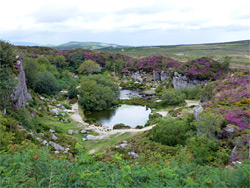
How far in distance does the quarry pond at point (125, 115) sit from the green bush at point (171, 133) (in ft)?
34.4

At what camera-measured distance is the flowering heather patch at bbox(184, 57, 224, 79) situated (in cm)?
4775

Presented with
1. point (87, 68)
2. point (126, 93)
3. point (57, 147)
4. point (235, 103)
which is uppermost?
point (87, 68)

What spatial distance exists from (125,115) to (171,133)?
16.5 metres

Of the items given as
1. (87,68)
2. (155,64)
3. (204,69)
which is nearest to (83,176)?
(204,69)

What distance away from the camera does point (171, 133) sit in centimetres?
1977

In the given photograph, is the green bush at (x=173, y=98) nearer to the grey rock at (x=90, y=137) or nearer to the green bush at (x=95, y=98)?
the green bush at (x=95, y=98)

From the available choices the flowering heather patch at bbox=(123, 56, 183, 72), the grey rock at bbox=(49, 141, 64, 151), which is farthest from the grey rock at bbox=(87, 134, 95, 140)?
the flowering heather patch at bbox=(123, 56, 183, 72)

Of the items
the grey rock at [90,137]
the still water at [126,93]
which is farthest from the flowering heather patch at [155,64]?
the grey rock at [90,137]

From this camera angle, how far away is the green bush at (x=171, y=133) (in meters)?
19.3

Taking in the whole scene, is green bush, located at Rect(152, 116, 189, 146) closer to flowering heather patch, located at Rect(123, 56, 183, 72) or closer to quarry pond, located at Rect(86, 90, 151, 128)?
quarry pond, located at Rect(86, 90, 151, 128)

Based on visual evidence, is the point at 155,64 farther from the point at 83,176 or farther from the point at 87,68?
the point at 83,176

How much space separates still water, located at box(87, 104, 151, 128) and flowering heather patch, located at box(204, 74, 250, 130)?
1314 centimetres

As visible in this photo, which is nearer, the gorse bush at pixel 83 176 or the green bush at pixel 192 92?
the gorse bush at pixel 83 176

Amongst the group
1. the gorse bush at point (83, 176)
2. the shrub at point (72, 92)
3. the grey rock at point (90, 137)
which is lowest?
the grey rock at point (90, 137)
